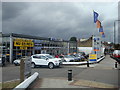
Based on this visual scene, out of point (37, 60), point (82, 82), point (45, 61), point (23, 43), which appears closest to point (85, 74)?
point (82, 82)

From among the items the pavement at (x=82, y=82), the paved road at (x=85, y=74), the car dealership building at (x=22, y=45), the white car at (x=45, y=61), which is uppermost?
the car dealership building at (x=22, y=45)

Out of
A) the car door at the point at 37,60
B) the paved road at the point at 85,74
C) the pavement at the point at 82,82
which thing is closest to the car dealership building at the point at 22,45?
the car door at the point at 37,60

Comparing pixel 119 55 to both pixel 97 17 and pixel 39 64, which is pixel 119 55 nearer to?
pixel 97 17

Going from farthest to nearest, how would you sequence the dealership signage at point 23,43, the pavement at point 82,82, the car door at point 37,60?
the dealership signage at point 23,43
the car door at point 37,60
the pavement at point 82,82

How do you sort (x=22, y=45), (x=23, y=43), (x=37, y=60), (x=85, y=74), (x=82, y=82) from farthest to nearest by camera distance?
(x=23, y=43) → (x=22, y=45) → (x=37, y=60) → (x=85, y=74) → (x=82, y=82)

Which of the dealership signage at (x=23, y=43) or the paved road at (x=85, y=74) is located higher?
the dealership signage at (x=23, y=43)

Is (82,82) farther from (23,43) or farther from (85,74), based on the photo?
(23,43)

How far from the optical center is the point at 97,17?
30.8m

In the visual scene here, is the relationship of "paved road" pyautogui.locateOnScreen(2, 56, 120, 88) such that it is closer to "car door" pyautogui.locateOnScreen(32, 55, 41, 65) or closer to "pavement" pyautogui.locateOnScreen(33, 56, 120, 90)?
"pavement" pyautogui.locateOnScreen(33, 56, 120, 90)

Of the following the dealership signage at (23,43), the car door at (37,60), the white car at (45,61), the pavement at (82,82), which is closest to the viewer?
the pavement at (82,82)

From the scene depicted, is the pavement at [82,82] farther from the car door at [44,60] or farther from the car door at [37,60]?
the car door at [37,60]

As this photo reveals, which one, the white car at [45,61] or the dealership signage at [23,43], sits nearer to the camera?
the white car at [45,61]

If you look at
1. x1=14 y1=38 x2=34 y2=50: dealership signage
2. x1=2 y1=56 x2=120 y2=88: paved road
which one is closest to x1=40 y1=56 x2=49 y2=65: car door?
x1=2 y1=56 x2=120 y2=88: paved road

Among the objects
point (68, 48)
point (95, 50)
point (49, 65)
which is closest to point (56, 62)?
point (49, 65)
